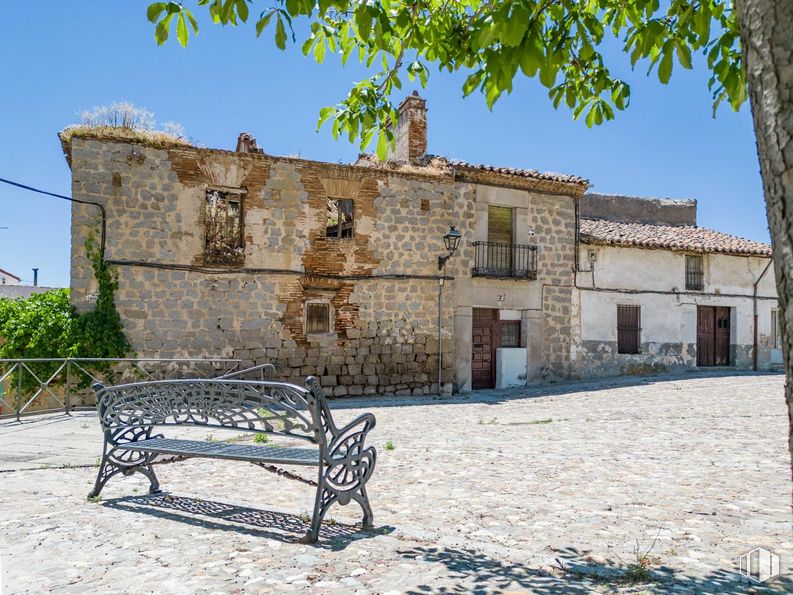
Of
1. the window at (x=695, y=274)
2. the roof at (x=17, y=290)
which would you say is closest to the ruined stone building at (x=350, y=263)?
the window at (x=695, y=274)

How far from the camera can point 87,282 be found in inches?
501

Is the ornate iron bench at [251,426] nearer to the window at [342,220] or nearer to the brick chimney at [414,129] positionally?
the window at [342,220]

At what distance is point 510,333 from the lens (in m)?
16.9

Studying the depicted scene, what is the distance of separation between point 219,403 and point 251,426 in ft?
0.88

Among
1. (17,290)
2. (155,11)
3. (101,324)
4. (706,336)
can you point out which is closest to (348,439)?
(155,11)

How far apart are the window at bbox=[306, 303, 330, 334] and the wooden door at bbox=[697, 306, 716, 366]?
11.4 meters

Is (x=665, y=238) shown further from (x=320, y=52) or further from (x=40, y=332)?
(x=320, y=52)

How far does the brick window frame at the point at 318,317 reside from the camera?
14.5 meters

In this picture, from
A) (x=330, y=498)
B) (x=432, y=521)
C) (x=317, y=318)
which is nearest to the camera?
(x=330, y=498)

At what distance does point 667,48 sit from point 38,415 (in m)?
9.80

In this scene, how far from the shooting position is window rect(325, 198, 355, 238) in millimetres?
14945

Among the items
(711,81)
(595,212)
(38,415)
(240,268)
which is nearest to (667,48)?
(711,81)

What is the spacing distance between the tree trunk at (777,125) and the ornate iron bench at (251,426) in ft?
7.69

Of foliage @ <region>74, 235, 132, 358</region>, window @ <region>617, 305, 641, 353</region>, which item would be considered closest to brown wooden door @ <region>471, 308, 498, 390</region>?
window @ <region>617, 305, 641, 353</region>
